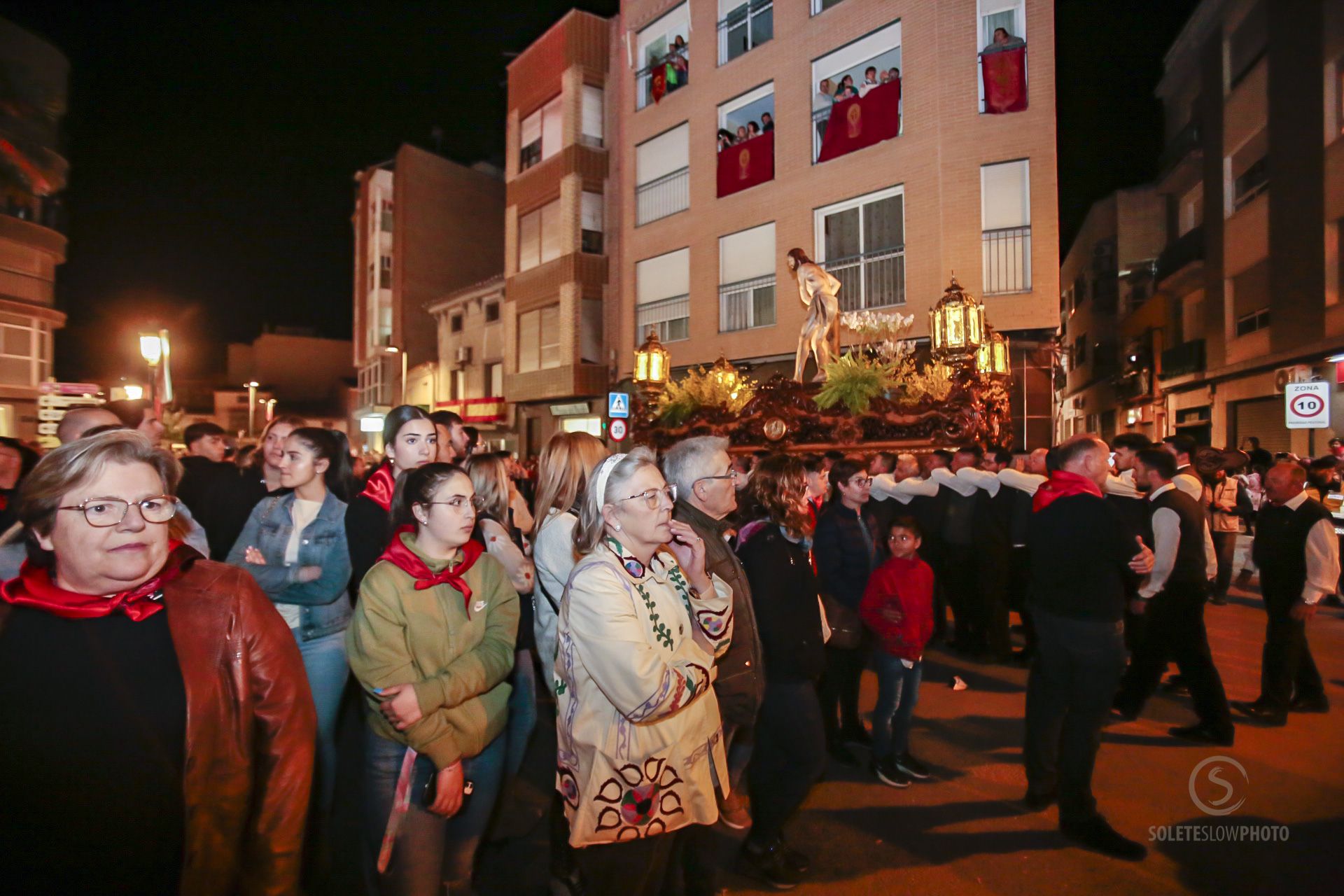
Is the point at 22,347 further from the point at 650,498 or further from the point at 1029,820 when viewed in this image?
the point at 1029,820

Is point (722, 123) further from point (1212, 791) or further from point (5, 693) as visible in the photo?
point (5, 693)

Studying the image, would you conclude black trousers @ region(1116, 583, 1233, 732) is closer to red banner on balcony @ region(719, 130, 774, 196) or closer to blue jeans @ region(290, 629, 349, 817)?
blue jeans @ region(290, 629, 349, 817)

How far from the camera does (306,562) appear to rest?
3.52 m

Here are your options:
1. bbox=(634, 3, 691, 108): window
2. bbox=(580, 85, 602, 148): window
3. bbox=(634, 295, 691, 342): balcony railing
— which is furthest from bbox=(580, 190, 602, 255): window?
bbox=(634, 295, 691, 342): balcony railing

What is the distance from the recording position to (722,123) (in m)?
18.8

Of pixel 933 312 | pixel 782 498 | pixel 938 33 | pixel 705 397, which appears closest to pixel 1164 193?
pixel 938 33

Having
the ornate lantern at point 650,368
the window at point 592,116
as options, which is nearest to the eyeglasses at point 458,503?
the ornate lantern at point 650,368

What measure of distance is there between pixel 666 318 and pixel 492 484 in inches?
644

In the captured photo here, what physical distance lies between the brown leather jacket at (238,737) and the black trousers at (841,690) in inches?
129

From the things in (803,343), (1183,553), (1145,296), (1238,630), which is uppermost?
(1145,296)

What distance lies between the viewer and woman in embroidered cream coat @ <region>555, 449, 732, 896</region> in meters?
2.34

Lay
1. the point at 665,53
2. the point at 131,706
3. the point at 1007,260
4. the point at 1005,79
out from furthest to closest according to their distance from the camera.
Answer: the point at 665,53 → the point at 1007,260 → the point at 1005,79 → the point at 131,706

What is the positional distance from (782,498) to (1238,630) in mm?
7762

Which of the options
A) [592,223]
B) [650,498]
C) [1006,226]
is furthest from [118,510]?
[592,223]
